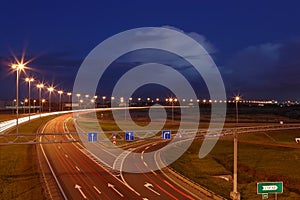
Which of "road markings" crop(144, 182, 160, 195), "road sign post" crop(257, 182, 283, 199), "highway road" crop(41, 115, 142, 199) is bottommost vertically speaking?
"road markings" crop(144, 182, 160, 195)

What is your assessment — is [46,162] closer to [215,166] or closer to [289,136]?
[215,166]

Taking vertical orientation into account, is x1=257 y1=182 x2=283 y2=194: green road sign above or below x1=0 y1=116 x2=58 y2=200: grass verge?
above

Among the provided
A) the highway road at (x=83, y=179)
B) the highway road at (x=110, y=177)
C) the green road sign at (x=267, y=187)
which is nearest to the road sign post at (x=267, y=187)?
the green road sign at (x=267, y=187)

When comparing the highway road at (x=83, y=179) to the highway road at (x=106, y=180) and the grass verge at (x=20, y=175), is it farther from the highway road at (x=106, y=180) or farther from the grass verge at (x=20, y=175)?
the grass verge at (x=20, y=175)

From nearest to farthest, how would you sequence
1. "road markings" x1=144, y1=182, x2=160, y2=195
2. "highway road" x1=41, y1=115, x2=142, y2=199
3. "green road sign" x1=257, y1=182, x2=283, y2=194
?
"green road sign" x1=257, y1=182, x2=283, y2=194
"highway road" x1=41, y1=115, x2=142, y2=199
"road markings" x1=144, y1=182, x2=160, y2=195

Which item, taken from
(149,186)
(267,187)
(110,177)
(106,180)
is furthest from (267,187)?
(110,177)

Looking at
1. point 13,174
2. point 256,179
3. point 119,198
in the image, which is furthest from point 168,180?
point 13,174

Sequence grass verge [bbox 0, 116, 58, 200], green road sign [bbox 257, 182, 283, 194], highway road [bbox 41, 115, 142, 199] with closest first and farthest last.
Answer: green road sign [bbox 257, 182, 283, 194] < highway road [bbox 41, 115, 142, 199] < grass verge [bbox 0, 116, 58, 200]

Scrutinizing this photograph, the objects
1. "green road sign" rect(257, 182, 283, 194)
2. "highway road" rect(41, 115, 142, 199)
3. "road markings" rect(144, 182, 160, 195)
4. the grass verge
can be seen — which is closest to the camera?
"green road sign" rect(257, 182, 283, 194)

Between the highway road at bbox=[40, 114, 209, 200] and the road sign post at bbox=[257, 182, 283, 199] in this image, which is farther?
the highway road at bbox=[40, 114, 209, 200]

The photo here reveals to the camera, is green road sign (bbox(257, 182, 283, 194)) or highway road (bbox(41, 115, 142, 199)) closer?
green road sign (bbox(257, 182, 283, 194))

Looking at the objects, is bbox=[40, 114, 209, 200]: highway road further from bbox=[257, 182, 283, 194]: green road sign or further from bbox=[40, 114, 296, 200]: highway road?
bbox=[257, 182, 283, 194]: green road sign

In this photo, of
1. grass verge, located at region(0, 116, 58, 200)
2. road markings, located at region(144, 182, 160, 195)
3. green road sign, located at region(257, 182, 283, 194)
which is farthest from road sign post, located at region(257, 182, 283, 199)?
grass verge, located at region(0, 116, 58, 200)

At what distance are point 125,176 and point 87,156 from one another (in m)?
16.9
